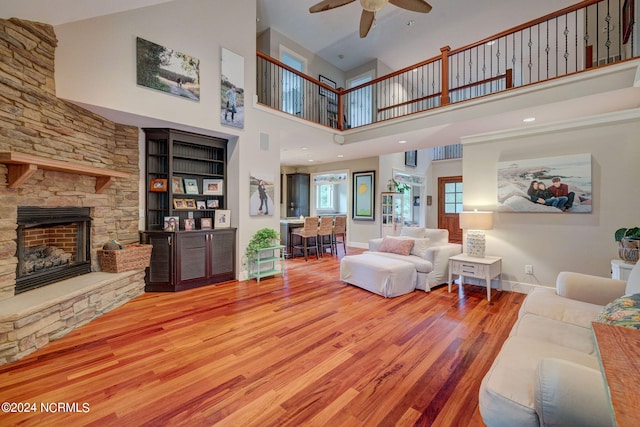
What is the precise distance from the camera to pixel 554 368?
3.47ft

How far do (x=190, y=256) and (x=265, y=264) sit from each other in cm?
125

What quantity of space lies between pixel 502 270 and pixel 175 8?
590 centimetres

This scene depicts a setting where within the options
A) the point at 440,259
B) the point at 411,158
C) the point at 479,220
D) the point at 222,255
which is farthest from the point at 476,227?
the point at 411,158

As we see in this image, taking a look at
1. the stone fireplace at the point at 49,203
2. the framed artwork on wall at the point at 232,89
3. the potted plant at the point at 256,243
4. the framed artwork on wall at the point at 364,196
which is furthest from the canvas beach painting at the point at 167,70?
the framed artwork on wall at the point at 364,196

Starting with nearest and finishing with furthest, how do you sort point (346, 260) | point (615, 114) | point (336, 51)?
1. point (615, 114)
2. point (346, 260)
3. point (336, 51)

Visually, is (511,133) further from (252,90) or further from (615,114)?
(252,90)

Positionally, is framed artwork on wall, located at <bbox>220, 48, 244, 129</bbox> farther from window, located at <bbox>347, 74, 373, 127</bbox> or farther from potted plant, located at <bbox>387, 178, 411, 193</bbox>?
potted plant, located at <bbox>387, 178, 411, 193</bbox>

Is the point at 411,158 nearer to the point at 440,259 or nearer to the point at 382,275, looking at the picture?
the point at 440,259

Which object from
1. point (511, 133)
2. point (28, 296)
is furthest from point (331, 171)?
point (28, 296)

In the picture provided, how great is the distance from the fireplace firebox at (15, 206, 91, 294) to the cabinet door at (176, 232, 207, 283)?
1.04 m

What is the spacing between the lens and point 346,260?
14.3 ft

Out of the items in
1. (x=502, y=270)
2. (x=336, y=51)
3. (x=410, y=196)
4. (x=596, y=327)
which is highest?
(x=336, y=51)

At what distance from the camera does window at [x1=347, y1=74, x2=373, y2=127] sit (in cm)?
772

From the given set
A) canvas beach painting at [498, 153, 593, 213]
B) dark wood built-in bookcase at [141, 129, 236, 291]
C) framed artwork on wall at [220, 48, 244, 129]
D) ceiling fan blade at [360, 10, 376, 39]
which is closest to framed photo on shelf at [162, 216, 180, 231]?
dark wood built-in bookcase at [141, 129, 236, 291]
